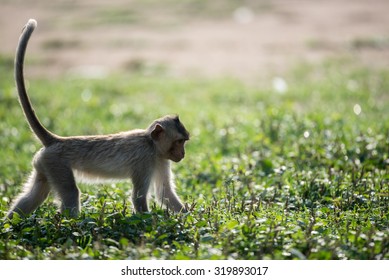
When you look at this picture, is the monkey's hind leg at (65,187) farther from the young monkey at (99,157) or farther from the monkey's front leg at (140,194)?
the monkey's front leg at (140,194)

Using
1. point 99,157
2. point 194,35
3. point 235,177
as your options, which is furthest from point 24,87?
point 194,35

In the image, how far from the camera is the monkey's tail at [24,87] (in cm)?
668

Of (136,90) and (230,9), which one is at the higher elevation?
(230,9)

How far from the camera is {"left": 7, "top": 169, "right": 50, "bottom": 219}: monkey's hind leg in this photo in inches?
265

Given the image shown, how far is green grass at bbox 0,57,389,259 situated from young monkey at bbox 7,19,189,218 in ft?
0.90

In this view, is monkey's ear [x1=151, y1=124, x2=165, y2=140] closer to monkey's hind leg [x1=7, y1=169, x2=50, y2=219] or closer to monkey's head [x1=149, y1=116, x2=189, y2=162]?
monkey's head [x1=149, y1=116, x2=189, y2=162]

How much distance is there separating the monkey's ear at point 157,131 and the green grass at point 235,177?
82 cm

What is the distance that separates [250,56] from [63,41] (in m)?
7.92

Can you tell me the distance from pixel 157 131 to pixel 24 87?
5.15ft

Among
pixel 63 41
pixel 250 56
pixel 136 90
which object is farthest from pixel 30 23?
pixel 63 41

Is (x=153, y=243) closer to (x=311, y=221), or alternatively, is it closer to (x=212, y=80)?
(x=311, y=221)

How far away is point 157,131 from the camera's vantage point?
6797mm

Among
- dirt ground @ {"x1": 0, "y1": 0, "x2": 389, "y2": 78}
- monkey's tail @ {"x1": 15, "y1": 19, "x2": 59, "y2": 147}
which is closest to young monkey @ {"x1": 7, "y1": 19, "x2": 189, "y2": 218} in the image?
monkey's tail @ {"x1": 15, "y1": 19, "x2": 59, "y2": 147}
